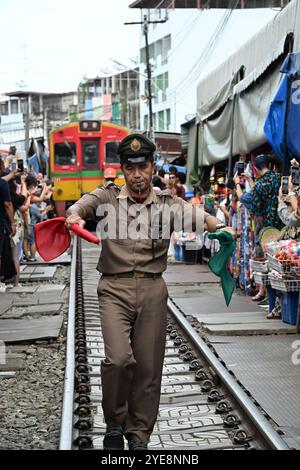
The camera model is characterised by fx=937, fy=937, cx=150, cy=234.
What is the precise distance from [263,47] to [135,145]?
30.7 feet

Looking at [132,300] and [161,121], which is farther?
[161,121]

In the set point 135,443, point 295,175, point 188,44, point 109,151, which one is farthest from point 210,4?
point 135,443

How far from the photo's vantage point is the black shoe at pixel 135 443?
5512 millimetres

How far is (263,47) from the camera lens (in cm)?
1452

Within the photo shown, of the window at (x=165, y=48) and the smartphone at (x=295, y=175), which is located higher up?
the window at (x=165, y=48)

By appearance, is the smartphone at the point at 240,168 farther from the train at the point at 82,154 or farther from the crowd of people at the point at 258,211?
the train at the point at 82,154

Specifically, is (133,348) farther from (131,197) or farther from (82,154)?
(82,154)

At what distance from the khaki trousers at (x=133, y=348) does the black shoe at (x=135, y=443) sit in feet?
0.10

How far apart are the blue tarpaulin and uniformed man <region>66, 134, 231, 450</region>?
18.4 feet

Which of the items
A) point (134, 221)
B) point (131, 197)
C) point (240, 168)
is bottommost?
point (240, 168)

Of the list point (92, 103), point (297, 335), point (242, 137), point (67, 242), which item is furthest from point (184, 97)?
point (67, 242)

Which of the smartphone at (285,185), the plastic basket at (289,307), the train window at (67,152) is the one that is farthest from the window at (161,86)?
the smartphone at (285,185)

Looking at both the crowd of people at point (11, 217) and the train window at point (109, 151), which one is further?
the train window at point (109, 151)

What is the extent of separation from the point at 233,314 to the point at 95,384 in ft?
13.8
